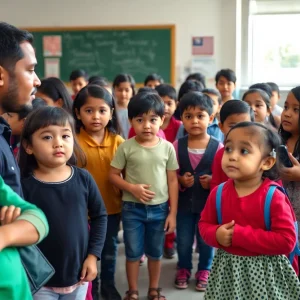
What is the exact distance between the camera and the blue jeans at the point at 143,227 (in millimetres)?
2311

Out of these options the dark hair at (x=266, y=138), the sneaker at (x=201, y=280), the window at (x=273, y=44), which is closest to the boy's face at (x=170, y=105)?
the sneaker at (x=201, y=280)

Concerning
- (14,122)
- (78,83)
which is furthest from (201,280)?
(78,83)

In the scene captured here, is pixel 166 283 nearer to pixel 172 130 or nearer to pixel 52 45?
pixel 172 130

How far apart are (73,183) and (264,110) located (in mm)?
1626

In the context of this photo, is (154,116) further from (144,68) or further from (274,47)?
(274,47)

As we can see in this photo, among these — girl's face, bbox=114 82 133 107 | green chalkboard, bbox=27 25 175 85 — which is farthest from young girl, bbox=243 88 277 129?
green chalkboard, bbox=27 25 175 85

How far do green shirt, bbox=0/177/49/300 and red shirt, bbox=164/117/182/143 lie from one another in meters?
2.11

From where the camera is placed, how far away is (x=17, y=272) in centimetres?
100

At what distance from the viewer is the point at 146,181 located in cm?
229

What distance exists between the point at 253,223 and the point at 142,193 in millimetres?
840

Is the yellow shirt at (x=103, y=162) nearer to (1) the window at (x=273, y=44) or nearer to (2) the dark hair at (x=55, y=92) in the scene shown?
(2) the dark hair at (x=55, y=92)

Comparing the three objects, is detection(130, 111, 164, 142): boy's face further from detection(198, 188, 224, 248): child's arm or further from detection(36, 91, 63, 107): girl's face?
detection(198, 188, 224, 248): child's arm

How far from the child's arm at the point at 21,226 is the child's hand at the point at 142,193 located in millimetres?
1181

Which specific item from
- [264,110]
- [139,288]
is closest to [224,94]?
[264,110]
